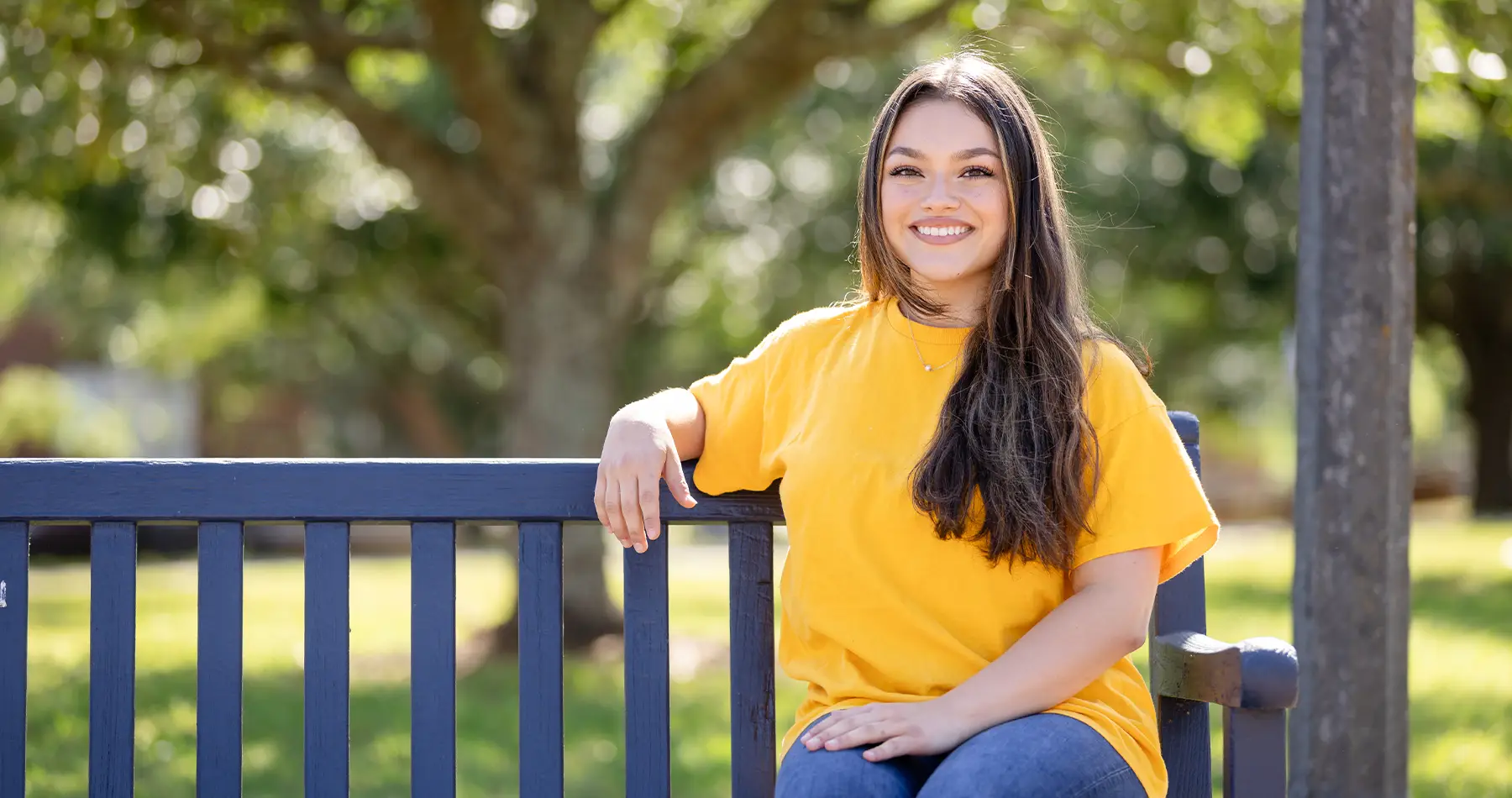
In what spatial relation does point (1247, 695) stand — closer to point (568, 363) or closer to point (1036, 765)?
point (1036, 765)

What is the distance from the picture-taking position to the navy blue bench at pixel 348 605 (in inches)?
95.0

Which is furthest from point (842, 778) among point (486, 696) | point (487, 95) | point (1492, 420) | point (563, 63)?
point (1492, 420)

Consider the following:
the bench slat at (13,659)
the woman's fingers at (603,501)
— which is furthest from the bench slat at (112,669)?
the woman's fingers at (603,501)

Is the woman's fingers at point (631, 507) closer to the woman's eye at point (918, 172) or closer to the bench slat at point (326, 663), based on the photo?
the bench slat at point (326, 663)

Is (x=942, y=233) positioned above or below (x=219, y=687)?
above

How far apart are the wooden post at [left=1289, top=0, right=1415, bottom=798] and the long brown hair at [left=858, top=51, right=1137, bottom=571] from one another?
0.68 m

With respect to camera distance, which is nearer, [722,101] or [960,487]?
[960,487]

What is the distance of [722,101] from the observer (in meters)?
8.30

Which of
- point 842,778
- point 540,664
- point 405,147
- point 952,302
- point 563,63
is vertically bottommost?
point 842,778

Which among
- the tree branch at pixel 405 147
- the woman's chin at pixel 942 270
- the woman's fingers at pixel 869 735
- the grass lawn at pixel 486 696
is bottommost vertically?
the grass lawn at pixel 486 696

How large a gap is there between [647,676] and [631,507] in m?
0.34

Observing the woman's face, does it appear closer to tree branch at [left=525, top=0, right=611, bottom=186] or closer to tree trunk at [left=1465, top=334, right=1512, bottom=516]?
tree branch at [left=525, top=0, right=611, bottom=186]

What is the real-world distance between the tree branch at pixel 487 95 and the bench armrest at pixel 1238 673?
20.1 feet

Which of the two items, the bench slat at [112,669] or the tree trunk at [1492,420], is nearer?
the bench slat at [112,669]
